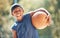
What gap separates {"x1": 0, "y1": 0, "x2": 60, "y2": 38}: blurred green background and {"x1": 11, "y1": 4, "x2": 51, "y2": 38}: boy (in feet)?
1.78

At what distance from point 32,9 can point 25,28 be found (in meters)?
0.56

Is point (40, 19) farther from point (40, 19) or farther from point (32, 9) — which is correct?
point (32, 9)

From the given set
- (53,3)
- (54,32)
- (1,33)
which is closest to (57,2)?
(53,3)

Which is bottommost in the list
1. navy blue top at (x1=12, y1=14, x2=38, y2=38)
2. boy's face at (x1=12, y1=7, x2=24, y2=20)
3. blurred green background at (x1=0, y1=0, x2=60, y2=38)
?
navy blue top at (x1=12, y1=14, x2=38, y2=38)

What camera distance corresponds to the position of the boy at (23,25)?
2.05ft

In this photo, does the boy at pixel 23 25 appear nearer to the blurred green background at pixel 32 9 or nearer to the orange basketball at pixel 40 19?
the orange basketball at pixel 40 19

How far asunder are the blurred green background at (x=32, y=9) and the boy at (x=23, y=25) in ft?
1.78

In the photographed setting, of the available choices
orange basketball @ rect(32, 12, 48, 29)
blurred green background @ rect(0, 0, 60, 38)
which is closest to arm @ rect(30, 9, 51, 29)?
orange basketball @ rect(32, 12, 48, 29)

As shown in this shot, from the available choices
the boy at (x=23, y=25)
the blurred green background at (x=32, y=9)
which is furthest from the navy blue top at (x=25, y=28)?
the blurred green background at (x=32, y=9)

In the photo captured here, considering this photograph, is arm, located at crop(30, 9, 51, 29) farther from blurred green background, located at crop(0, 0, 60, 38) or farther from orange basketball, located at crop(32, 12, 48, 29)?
blurred green background, located at crop(0, 0, 60, 38)

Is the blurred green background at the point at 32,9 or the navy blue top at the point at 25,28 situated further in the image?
the blurred green background at the point at 32,9

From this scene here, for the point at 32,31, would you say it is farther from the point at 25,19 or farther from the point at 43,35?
the point at 43,35

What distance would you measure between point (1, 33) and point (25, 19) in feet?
2.20

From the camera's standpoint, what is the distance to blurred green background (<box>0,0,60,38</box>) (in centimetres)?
125
